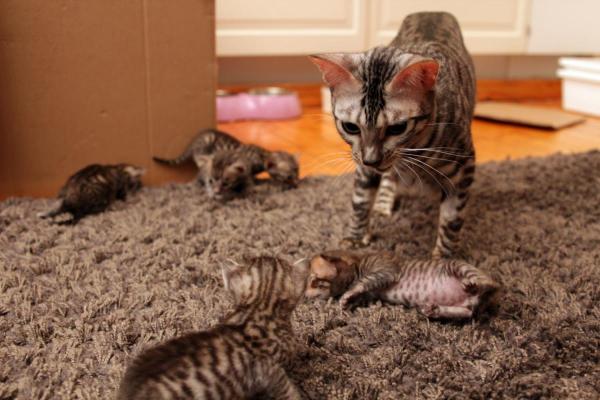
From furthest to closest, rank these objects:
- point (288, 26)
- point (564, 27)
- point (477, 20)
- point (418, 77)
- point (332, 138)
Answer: point (564, 27) → point (477, 20) → point (288, 26) → point (332, 138) → point (418, 77)

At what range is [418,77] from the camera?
1.44 m

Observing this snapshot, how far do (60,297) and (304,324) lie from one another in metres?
0.71

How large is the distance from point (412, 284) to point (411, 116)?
1.60 ft

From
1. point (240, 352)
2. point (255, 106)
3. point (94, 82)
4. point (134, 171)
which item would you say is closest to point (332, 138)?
point (255, 106)

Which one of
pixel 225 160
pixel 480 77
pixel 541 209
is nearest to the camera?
pixel 541 209

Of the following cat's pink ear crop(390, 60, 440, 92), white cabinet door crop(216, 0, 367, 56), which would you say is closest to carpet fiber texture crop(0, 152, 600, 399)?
cat's pink ear crop(390, 60, 440, 92)

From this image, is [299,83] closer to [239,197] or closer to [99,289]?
[239,197]

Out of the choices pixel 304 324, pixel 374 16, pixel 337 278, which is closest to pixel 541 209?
pixel 337 278

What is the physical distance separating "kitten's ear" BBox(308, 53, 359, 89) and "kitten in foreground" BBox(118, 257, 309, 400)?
51 centimetres

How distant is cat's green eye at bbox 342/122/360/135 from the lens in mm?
1541

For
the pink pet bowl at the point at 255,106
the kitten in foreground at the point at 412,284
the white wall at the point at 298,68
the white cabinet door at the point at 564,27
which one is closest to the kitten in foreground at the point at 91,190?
the kitten in foreground at the point at 412,284

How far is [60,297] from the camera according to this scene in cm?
158

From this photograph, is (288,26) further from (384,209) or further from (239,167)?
(384,209)

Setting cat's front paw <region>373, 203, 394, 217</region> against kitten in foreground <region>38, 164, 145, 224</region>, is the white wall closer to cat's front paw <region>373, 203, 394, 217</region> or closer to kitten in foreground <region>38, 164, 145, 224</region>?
kitten in foreground <region>38, 164, 145, 224</region>
